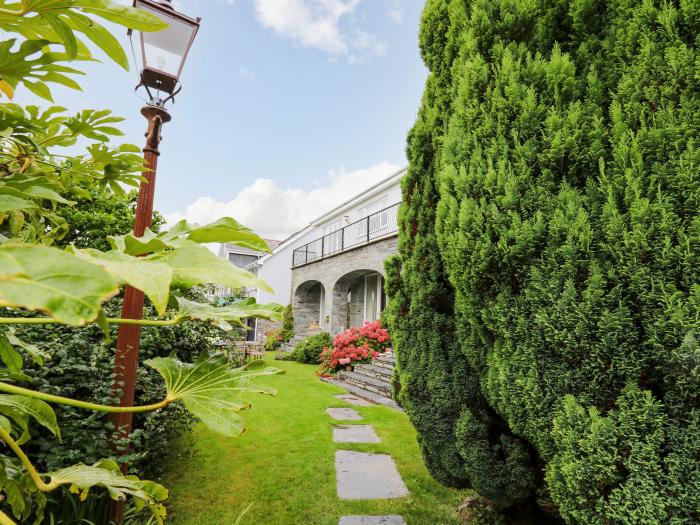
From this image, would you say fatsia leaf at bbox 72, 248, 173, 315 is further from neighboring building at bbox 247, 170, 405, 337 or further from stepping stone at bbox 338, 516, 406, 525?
neighboring building at bbox 247, 170, 405, 337

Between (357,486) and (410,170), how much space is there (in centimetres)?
324

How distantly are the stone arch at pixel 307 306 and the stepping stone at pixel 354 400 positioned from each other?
1082cm

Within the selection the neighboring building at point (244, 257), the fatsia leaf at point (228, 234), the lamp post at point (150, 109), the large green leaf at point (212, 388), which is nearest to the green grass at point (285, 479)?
the lamp post at point (150, 109)

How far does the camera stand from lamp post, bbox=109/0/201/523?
247 cm

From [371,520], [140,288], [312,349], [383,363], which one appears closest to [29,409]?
[140,288]

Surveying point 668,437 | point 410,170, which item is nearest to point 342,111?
point 410,170

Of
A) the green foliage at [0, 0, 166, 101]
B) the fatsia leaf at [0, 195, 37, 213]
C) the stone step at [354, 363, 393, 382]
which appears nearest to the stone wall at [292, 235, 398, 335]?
the stone step at [354, 363, 393, 382]

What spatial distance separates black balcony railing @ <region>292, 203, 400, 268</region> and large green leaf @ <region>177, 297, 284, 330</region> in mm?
10548

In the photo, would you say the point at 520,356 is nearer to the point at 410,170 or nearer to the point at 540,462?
the point at 540,462

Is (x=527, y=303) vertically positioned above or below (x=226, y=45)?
below

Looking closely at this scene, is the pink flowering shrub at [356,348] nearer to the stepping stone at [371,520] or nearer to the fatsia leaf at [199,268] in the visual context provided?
the stepping stone at [371,520]

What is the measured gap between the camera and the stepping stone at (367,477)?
143 inches

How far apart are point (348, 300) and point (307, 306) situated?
13.5 ft

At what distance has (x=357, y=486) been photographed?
3770 mm
